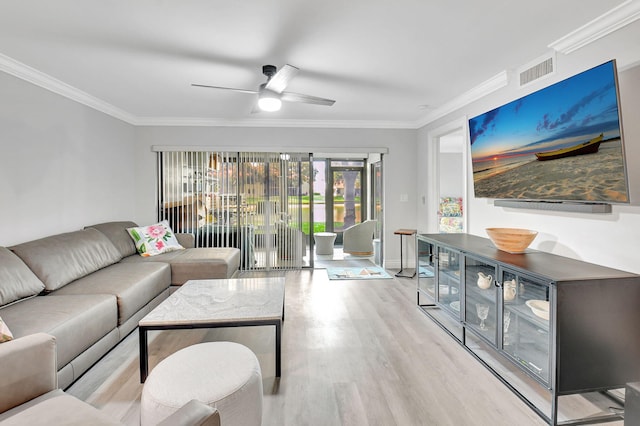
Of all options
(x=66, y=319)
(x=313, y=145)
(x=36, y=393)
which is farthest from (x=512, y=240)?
(x=313, y=145)

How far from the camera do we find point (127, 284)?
2.86m

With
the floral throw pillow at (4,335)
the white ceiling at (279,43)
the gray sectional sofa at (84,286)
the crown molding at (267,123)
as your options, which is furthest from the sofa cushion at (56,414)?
the crown molding at (267,123)

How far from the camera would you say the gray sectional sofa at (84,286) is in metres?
2.07

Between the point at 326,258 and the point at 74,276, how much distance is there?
14.0 ft

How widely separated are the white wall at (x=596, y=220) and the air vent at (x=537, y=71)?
7 centimetres

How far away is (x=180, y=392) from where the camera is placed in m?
1.48

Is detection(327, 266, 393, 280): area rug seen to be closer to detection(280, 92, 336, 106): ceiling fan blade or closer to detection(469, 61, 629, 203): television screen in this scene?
detection(469, 61, 629, 203): television screen

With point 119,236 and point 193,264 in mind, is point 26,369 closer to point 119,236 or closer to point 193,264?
point 193,264

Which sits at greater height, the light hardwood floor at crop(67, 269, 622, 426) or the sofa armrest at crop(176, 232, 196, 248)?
the sofa armrest at crop(176, 232, 196, 248)

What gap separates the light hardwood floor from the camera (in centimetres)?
186

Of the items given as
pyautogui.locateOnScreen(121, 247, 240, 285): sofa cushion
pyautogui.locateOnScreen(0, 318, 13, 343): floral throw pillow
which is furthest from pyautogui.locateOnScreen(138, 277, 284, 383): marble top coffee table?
pyautogui.locateOnScreen(121, 247, 240, 285): sofa cushion

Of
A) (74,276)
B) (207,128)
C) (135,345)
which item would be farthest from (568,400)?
(207,128)

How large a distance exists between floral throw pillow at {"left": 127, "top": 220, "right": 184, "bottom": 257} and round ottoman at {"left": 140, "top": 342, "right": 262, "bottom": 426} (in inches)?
112

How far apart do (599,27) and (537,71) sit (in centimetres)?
61
